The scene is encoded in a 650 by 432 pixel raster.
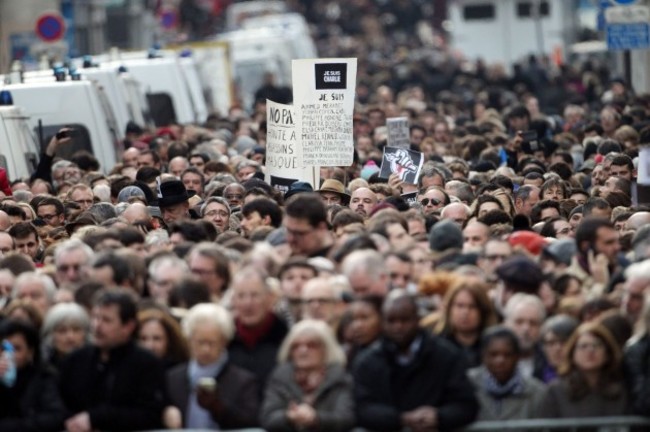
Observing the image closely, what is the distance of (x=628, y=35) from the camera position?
2677cm

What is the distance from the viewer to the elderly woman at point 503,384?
34.4ft

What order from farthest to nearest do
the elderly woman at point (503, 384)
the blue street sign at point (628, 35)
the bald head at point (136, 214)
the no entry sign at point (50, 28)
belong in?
the no entry sign at point (50, 28) → the blue street sign at point (628, 35) → the bald head at point (136, 214) → the elderly woman at point (503, 384)

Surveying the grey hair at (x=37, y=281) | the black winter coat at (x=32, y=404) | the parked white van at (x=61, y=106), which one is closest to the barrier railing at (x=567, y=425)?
the black winter coat at (x=32, y=404)

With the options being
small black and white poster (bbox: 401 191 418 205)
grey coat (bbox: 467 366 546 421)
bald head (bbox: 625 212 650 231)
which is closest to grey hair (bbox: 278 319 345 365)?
grey coat (bbox: 467 366 546 421)

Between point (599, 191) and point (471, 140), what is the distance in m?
6.45

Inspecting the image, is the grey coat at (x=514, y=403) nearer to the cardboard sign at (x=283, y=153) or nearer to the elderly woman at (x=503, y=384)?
the elderly woman at (x=503, y=384)

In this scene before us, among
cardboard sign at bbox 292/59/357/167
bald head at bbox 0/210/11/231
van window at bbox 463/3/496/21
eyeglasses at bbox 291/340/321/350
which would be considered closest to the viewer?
eyeglasses at bbox 291/340/321/350

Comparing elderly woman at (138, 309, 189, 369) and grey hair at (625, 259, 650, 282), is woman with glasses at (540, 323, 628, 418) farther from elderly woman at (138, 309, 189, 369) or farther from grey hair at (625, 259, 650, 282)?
elderly woman at (138, 309, 189, 369)

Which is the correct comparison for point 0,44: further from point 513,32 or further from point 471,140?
point 513,32

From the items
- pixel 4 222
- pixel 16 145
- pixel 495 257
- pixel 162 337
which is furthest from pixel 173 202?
pixel 162 337

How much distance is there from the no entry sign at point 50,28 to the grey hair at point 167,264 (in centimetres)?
→ 2032

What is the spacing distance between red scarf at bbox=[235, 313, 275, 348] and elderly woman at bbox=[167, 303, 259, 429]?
0.59 feet

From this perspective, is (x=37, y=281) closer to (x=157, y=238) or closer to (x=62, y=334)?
(x=62, y=334)

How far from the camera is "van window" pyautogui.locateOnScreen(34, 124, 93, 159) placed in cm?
2427
